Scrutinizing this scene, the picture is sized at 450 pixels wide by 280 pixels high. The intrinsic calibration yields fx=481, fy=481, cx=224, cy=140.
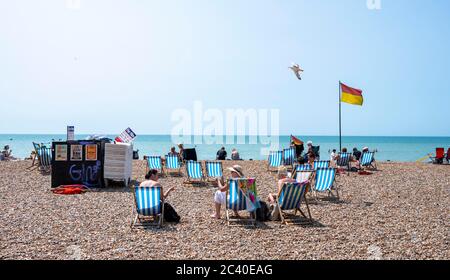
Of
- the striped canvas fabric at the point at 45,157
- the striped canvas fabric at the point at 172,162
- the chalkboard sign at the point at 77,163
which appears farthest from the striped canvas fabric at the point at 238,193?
the striped canvas fabric at the point at 45,157

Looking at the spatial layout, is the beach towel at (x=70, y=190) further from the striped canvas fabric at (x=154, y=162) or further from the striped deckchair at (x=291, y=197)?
the striped deckchair at (x=291, y=197)

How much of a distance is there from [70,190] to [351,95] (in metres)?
12.1

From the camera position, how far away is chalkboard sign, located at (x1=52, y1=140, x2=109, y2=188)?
10352 mm

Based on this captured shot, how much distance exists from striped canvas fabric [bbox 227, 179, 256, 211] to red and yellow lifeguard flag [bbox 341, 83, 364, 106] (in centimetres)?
1230

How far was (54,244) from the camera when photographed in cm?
528

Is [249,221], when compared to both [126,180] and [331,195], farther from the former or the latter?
[126,180]

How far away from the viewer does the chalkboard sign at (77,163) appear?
1035 cm

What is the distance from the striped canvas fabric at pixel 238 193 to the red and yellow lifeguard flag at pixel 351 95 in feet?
40.3

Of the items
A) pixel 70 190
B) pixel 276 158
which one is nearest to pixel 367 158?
pixel 276 158

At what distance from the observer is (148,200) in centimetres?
648

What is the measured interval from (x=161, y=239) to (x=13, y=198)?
4530 millimetres

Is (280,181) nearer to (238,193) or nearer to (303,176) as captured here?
(238,193)

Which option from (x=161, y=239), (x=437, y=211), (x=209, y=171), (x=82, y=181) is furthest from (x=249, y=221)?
(x=82, y=181)
